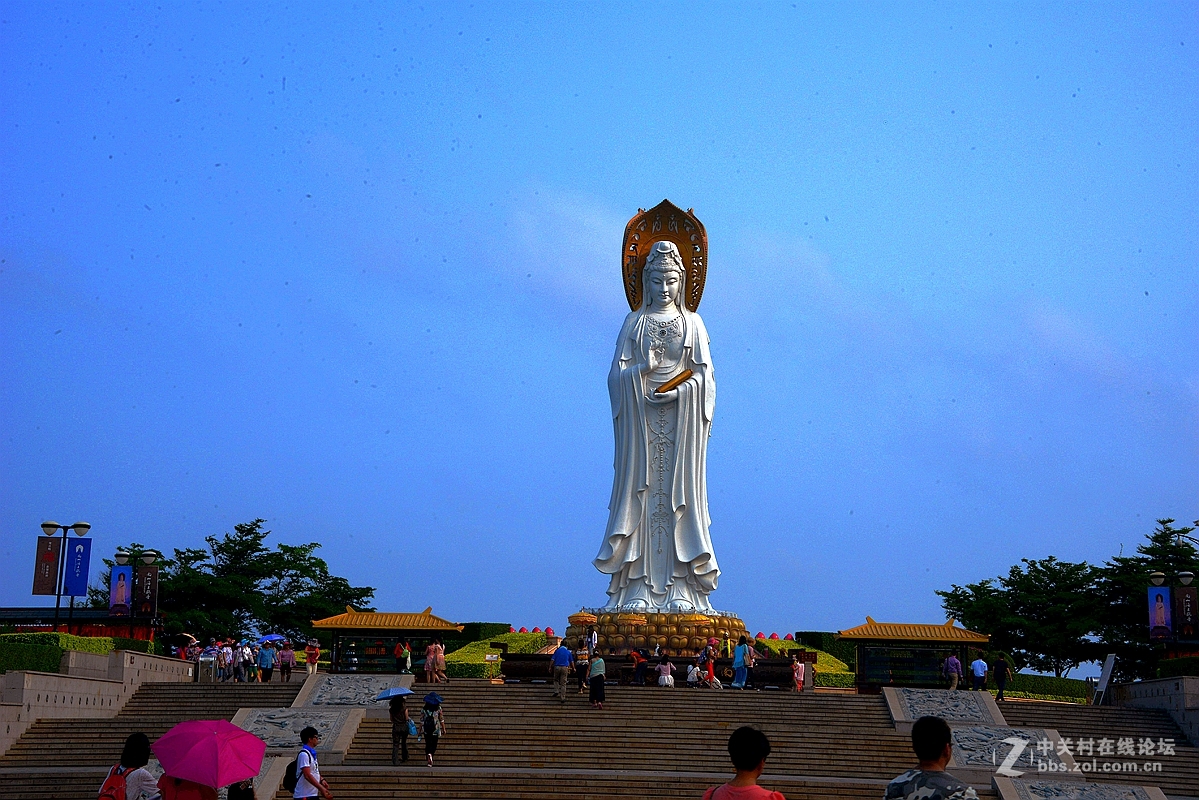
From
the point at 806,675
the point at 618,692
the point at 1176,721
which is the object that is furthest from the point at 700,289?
the point at 1176,721

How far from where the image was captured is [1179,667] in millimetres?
20203

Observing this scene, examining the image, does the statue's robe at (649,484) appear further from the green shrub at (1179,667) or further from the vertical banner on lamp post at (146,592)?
the vertical banner on lamp post at (146,592)

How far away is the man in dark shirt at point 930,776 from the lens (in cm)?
451

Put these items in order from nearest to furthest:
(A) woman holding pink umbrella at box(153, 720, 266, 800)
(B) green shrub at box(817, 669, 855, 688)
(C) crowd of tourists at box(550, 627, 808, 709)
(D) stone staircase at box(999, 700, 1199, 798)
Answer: (A) woman holding pink umbrella at box(153, 720, 266, 800) < (D) stone staircase at box(999, 700, 1199, 798) < (C) crowd of tourists at box(550, 627, 808, 709) < (B) green shrub at box(817, 669, 855, 688)

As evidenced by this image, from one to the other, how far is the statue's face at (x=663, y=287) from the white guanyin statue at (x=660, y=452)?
0.06ft

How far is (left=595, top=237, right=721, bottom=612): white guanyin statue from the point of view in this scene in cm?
2438

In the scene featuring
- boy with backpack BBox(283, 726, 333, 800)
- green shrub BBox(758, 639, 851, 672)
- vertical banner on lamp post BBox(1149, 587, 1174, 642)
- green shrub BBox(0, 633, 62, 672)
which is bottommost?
boy with backpack BBox(283, 726, 333, 800)

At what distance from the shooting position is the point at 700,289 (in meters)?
25.8

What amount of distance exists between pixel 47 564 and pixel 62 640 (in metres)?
1.99

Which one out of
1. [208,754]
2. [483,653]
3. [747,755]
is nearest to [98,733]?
[483,653]

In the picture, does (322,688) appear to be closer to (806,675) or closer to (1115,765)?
(806,675)

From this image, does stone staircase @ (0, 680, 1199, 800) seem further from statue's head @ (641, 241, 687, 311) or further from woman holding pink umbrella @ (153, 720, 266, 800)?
statue's head @ (641, 241, 687, 311)

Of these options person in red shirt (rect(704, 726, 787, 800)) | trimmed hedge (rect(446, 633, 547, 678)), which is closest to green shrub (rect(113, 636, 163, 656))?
trimmed hedge (rect(446, 633, 547, 678))

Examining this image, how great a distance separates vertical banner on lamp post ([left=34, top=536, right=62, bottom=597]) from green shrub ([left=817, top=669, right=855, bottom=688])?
13353mm
